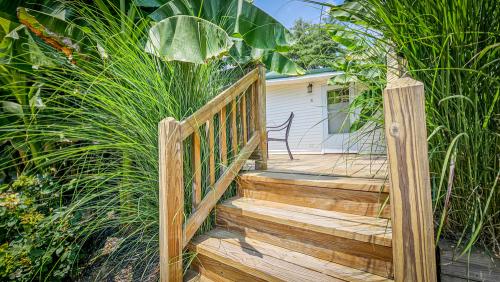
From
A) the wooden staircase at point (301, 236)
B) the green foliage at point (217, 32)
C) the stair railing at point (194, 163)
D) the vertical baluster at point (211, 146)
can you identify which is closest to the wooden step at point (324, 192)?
the wooden staircase at point (301, 236)

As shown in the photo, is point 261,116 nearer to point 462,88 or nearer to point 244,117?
point 244,117

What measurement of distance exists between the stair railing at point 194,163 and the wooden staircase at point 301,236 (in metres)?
0.25

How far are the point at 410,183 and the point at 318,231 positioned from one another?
91 centimetres

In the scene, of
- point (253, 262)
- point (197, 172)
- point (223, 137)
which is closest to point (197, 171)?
point (197, 172)

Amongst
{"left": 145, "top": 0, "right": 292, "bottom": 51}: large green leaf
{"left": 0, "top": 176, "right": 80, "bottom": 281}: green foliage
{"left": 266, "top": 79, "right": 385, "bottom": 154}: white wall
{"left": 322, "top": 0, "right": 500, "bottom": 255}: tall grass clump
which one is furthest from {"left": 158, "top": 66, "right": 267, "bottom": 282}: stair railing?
{"left": 266, "top": 79, "right": 385, "bottom": 154}: white wall

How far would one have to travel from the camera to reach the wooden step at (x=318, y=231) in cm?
142

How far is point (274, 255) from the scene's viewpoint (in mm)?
1746

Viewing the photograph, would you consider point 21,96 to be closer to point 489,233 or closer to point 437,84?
point 437,84

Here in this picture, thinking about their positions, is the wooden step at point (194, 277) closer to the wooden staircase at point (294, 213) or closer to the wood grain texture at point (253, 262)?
the wooden staircase at point (294, 213)

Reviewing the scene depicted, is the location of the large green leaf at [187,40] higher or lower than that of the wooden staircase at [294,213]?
higher

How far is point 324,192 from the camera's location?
196 centimetres

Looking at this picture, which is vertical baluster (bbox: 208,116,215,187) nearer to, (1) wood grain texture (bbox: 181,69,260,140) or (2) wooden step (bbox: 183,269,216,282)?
(1) wood grain texture (bbox: 181,69,260,140)

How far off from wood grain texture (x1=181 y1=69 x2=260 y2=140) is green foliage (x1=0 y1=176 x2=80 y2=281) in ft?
4.06

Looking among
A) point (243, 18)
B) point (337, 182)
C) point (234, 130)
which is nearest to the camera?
point (337, 182)
